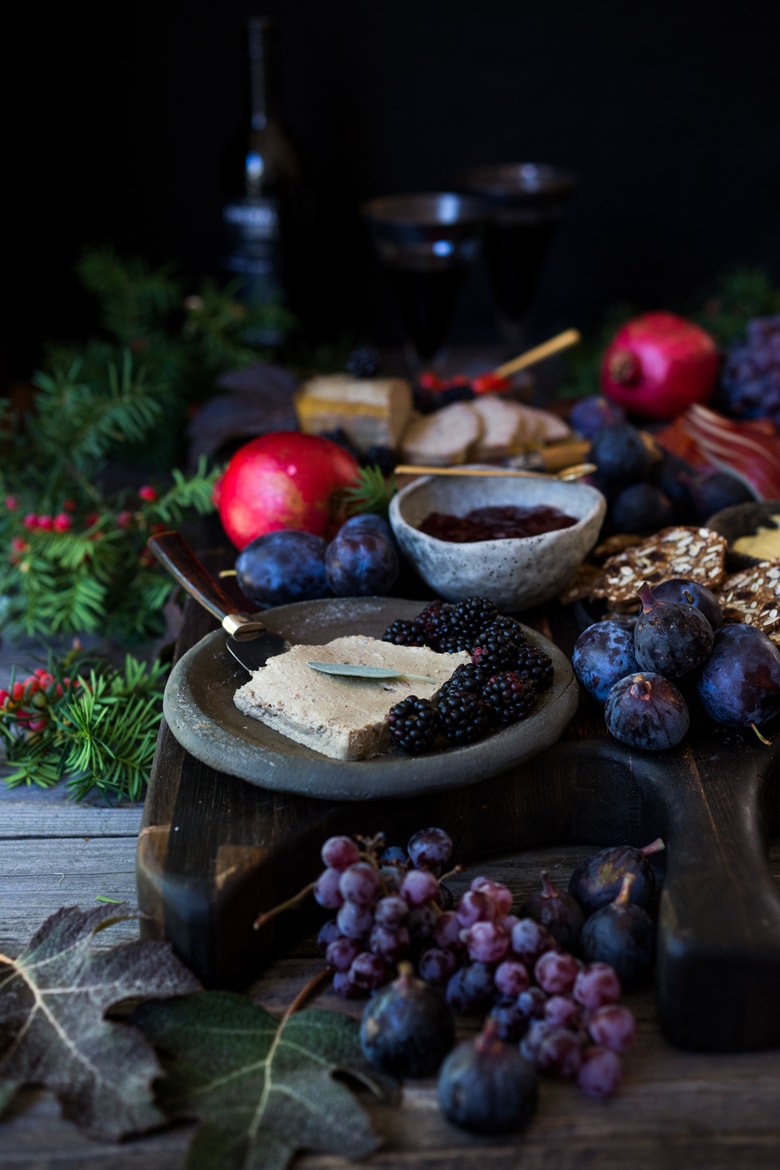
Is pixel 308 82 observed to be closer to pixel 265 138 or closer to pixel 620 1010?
pixel 265 138

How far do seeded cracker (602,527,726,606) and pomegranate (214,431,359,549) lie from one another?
1.07 feet

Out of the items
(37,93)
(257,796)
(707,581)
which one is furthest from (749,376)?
(37,93)

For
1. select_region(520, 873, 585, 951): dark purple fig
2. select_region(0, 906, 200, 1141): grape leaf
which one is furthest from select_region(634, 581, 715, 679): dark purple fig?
select_region(0, 906, 200, 1141): grape leaf

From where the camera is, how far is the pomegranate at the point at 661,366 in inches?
67.4

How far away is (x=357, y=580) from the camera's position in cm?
116

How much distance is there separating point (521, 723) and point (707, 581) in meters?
0.32

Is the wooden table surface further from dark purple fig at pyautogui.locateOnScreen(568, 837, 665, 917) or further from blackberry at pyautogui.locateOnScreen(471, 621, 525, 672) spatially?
blackberry at pyautogui.locateOnScreen(471, 621, 525, 672)

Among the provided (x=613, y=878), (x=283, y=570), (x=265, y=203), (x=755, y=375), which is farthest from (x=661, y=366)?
(x=613, y=878)

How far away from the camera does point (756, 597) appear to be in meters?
1.09

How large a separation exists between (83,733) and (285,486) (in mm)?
385

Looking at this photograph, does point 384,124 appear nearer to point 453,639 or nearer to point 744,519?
point 744,519

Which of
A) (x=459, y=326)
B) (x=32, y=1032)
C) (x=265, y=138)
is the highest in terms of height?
(x=265, y=138)

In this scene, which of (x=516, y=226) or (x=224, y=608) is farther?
(x=516, y=226)

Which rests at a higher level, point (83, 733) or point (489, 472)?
point (489, 472)
